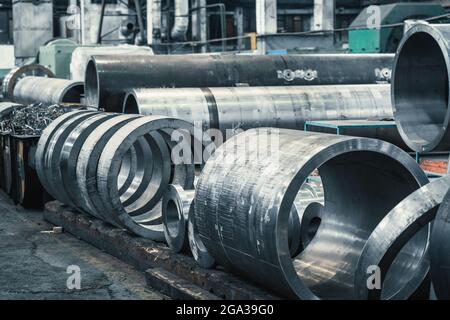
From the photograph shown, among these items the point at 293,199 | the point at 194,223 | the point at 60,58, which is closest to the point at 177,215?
the point at 194,223

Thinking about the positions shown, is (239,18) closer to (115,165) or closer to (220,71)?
(220,71)

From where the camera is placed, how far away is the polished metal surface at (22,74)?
76.8 ft

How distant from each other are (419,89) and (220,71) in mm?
7833

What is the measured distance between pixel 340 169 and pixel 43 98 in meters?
13.2

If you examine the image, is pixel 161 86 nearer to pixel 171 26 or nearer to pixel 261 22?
pixel 261 22

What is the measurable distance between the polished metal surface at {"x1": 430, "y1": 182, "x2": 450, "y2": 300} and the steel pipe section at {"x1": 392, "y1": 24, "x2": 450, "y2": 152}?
1.81m

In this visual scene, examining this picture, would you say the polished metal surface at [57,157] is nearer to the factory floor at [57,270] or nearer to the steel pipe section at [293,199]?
the factory floor at [57,270]

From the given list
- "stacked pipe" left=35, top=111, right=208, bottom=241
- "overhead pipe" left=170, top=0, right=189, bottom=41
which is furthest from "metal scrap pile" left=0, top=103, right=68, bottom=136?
"overhead pipe" left=170, top=0, right=189, bottom=41

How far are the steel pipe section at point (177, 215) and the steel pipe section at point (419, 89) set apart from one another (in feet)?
6.42

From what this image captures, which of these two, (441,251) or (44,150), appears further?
(44,150)

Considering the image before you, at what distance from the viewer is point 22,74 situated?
77.9 feet

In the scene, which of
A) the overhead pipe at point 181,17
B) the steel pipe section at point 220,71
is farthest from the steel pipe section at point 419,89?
the overhead pipe at point 181,17

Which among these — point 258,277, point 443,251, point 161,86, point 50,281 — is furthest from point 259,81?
point 443,251

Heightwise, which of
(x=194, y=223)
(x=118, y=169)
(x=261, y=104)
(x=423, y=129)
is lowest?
(x=194, y=223)
